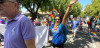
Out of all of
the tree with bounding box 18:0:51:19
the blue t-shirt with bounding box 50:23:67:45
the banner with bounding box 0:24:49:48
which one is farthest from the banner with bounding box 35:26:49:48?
the tree with bounding box 18:0:51:19

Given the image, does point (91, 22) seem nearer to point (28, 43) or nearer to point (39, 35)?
point (39, 35)

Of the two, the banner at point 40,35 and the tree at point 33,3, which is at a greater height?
the tree at point 33,3

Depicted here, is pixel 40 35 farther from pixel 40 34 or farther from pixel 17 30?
pixel 17 30

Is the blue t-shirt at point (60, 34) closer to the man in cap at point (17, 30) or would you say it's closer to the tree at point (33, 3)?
the man in cap at point (17, 30)

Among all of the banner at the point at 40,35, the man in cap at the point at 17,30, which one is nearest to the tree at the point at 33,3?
the banner at the point at 40,35

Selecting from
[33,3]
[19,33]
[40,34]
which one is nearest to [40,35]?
[40,34]

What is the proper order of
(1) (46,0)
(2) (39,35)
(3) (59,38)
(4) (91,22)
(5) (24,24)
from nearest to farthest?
(5) (24,24), (3) (59,38), (2) (39,35), (1) (46,0), (4) (91,22)

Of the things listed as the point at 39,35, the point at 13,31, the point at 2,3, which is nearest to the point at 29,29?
the point at 13,31

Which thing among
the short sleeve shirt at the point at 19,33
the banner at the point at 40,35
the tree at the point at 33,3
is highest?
the tree at the point at 33,3

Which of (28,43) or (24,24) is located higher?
(24,24)

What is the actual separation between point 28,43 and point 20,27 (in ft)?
0.68

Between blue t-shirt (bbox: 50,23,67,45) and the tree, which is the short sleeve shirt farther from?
the tree

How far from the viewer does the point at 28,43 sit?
0.96 metres

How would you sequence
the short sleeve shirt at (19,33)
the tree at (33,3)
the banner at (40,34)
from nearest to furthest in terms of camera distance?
A: the short sleeve shirt at (19,33) < the banner at (40,34) < the tree at (33,3)
